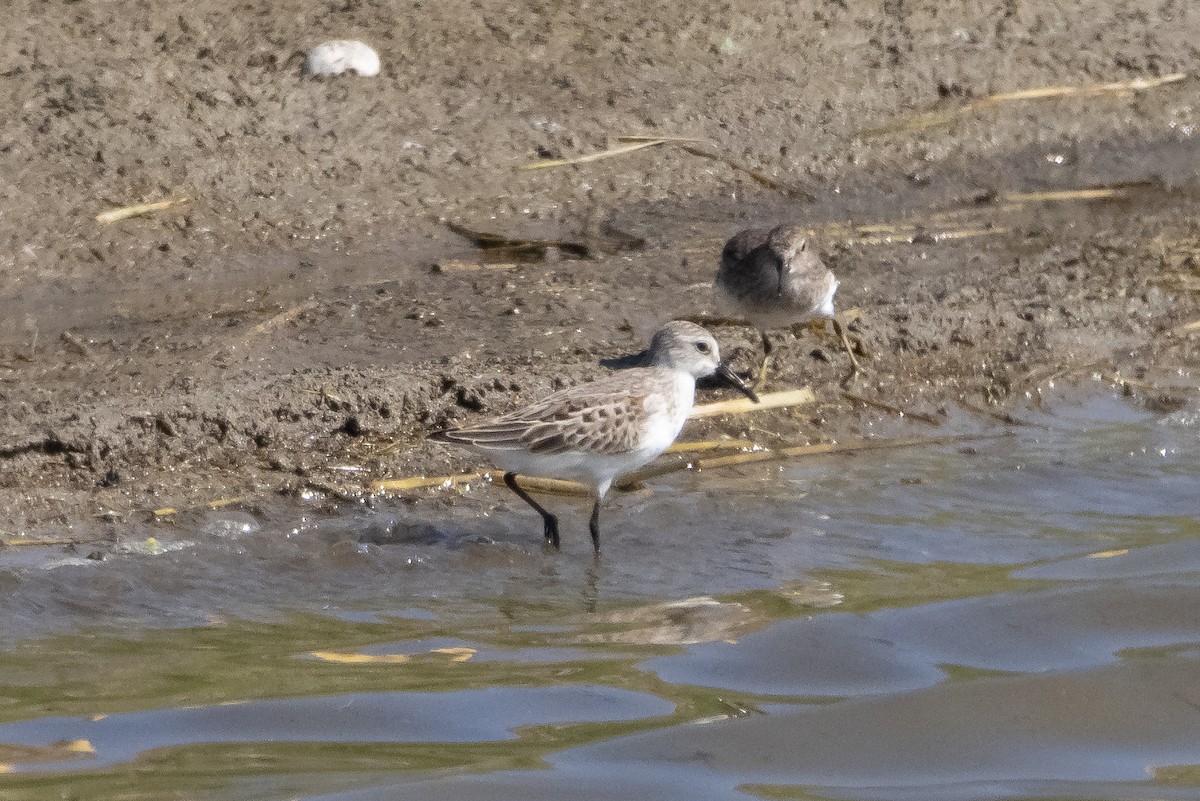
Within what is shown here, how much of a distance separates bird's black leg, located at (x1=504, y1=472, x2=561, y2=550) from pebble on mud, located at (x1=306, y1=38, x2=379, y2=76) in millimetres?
4655

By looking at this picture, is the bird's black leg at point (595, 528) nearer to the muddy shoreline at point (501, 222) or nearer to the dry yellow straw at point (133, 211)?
the muddy shoreline at point (501, 222)

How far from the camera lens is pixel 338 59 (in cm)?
1084

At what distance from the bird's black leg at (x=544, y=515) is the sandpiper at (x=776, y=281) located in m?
1.83

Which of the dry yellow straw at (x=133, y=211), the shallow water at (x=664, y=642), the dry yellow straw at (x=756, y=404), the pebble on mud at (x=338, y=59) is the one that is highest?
the pebble on mud at (x=338, y=59)

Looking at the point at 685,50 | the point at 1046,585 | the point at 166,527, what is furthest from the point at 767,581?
the point at 685,50

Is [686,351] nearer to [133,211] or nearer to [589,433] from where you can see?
[589,433]

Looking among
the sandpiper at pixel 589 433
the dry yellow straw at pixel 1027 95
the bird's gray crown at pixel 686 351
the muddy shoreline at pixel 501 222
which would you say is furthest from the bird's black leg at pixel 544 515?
the dry yellow straw at pixel 1027 95

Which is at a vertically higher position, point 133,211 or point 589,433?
point 133,211

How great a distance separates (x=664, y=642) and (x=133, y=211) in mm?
5566

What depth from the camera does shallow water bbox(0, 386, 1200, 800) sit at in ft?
14.7

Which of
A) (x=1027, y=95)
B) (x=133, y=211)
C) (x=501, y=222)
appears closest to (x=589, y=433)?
(x=501, y=222)

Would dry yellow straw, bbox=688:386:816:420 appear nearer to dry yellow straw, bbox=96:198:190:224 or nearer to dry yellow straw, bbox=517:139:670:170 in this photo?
dry yellow straw, bbox=517:139:670:170

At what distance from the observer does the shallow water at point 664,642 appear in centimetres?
449

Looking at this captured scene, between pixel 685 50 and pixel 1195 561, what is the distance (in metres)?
6.66
